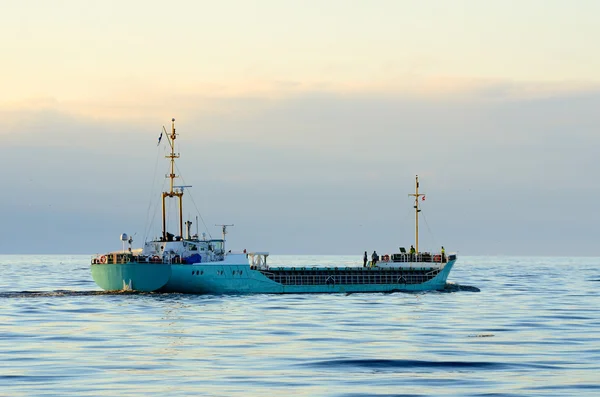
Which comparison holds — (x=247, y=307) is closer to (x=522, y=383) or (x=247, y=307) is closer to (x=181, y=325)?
(x=181, y=325)

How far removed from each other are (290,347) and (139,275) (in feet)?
127

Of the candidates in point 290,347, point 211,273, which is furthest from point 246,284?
point 290,347

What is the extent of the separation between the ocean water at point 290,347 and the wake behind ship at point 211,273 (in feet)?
6.75

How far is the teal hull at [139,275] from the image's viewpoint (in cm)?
Result: 9344

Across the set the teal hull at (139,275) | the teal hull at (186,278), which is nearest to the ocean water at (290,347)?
the teal hull at (186,278)

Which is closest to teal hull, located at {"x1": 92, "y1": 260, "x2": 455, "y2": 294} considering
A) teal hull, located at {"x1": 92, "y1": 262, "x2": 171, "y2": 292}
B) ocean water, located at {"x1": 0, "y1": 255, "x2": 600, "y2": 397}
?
teal hull, located at {"x1": 92, "y1": 262, "x2": 171, "y2": 292}

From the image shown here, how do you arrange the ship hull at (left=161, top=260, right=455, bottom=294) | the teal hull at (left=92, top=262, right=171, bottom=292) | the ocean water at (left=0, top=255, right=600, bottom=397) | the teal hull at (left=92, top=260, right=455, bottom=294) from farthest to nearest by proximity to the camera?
the ship hull at (left=161, top=260, right=455, bottom=294) < the teal hull at (left=92, top=260, right=455, bottom=294) < the teal hull at (left=92, top=262, right=171, bottom=292) < the ocean water at (left=0, top=255, right=600, bottom=397)

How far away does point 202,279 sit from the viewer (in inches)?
3794

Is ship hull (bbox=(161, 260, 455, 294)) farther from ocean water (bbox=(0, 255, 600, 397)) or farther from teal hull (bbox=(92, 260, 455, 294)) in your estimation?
ocean water (bbox=(0, 255, 600, 397))

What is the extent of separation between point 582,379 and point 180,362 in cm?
1869

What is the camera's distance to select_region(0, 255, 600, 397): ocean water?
43.1 m

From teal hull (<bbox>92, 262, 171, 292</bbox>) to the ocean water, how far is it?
194 centimetres

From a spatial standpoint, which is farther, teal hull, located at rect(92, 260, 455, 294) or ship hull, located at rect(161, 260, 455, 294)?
ship hull, located at rect(161, 260, 455, 294)

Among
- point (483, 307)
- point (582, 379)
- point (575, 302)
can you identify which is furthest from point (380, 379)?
point (575, 302)
